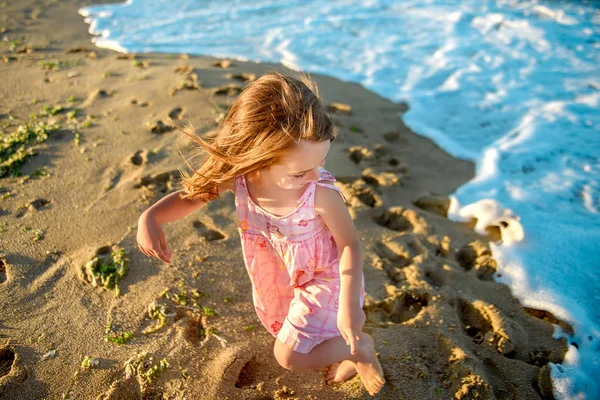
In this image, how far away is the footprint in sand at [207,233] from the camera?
9.45ft

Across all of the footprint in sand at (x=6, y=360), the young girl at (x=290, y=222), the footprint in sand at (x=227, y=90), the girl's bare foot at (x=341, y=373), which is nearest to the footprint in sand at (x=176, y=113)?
the footprint in sand at (x=227, y=90)

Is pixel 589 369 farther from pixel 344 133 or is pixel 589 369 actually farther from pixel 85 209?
pixel 85 209

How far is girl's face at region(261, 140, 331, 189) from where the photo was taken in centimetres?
171

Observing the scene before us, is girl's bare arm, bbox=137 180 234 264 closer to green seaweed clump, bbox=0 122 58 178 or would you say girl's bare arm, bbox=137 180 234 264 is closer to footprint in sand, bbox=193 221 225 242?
footprint in sand, bbox=193 221 225 242

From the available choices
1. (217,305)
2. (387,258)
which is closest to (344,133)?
(387,258)

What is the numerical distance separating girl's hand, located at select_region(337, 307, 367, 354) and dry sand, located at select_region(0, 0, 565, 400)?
0.47 meters

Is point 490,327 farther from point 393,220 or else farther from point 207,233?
point 207,233

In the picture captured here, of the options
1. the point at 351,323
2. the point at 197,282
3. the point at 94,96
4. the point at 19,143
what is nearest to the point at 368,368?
the point at 351,323

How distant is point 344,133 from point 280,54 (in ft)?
8.47

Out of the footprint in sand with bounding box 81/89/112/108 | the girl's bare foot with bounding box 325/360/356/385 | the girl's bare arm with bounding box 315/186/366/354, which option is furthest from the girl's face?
the footprint in sand with bounding box 81/89/112/108

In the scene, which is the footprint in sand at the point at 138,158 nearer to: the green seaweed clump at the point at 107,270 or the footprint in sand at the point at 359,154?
the green seaweed clump at the point at 107,270

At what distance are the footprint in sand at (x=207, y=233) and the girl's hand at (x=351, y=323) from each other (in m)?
1.28

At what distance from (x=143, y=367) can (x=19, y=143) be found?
2303mm

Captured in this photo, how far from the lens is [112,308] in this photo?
7.77 ft
